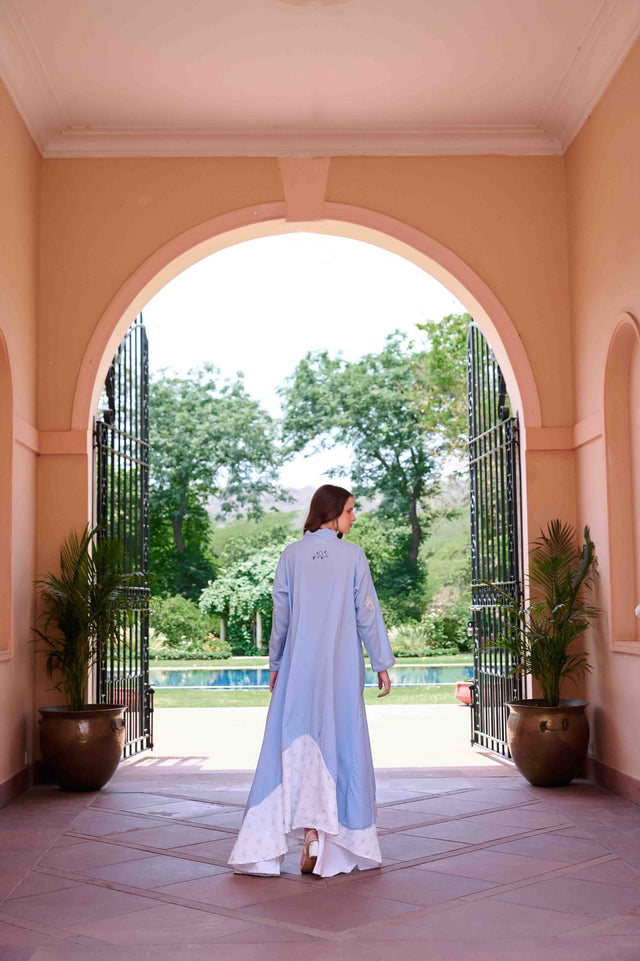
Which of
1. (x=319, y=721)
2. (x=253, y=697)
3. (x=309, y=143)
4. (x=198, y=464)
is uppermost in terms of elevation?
(x=198, y=464)

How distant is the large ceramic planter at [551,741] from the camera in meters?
6.48

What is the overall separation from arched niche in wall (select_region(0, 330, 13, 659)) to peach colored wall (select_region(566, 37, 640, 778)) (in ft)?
12.3

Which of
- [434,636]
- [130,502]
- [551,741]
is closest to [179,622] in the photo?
[434,636]

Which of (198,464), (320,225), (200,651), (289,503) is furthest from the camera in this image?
(289,503)

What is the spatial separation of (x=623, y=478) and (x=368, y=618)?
105 inches

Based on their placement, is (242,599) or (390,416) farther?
(390,416)

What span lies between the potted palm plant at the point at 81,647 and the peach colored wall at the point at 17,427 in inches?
7.4

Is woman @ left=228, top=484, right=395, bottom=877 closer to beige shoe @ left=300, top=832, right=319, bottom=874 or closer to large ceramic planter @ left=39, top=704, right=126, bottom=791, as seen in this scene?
beige shoe @ left=300, top=832, right=319, bottom=874

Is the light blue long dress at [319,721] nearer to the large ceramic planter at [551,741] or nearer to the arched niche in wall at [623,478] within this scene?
the large ceramic planter at [551,741]

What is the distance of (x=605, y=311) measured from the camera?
6762mm

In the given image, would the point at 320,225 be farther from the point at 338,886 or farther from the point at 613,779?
the point at 338,886

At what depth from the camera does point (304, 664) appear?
4.58 metres

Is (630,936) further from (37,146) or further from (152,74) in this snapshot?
(37,146)

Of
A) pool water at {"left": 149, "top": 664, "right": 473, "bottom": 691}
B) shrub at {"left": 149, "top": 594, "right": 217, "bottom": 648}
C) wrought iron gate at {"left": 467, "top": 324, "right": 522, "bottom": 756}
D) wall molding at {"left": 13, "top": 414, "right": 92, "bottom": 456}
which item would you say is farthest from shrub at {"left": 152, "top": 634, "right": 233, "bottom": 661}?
wall molding at {"left": 13, "top": 414, "right": 92, "bottom": 456}
